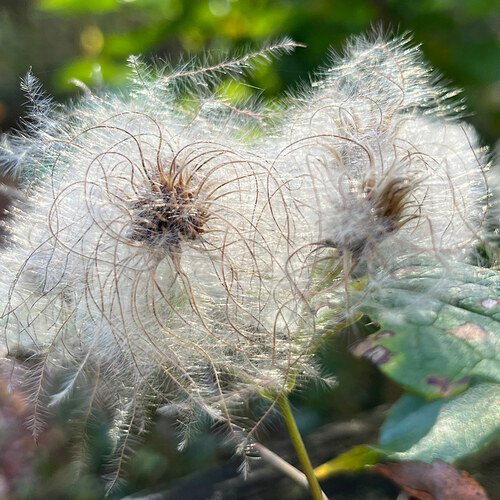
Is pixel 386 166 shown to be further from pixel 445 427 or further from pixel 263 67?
pixel 263 67

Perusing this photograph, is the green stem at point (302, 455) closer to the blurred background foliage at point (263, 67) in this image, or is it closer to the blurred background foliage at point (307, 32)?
the blurred background foliage at point (263, 67)

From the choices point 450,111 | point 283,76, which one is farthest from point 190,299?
point 283,76

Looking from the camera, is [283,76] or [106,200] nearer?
[106,200]

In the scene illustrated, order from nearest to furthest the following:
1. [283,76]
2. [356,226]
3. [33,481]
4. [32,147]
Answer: [356,226], [32,147], [33,481], [283,76]

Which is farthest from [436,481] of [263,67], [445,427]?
[263,67]

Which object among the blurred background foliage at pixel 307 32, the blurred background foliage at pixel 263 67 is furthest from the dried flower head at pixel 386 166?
the blurred background foliage at pixel 307 32

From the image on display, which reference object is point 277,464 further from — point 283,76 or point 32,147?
point 283,76
